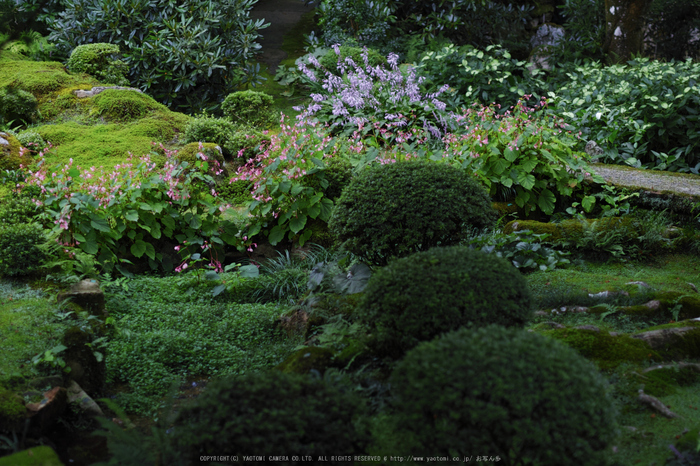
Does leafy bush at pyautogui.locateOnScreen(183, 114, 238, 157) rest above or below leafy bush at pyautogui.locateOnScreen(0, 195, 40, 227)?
above

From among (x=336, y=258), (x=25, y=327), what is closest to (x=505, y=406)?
(x=25, y=327)

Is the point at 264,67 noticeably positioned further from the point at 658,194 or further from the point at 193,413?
the point at 193,413

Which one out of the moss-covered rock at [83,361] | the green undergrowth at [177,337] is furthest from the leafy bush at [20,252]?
the moss-covered rock at [83,361]

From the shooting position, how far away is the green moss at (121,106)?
27.8 ft

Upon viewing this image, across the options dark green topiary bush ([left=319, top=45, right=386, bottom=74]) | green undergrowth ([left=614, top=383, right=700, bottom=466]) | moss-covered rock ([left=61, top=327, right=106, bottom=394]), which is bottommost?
moss-covered rock ([left=61, top=327, right=106, bottom=394])

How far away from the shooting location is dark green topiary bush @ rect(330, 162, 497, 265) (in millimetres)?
3918

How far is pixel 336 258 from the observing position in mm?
5199

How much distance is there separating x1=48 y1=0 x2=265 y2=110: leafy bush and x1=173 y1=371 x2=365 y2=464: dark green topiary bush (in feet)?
30.3

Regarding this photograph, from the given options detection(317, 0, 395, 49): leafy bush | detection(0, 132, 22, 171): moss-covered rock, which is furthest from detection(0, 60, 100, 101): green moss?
detection(317, 0, 395, 49): leafy bush

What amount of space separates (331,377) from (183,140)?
6283mm

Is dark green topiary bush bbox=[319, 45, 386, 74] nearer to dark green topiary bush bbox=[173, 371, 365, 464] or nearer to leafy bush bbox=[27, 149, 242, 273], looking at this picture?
leafy bush bbox=[27, 149, 242, 273]

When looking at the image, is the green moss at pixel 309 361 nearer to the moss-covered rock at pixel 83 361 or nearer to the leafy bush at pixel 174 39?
the moss-covered rock at pixel 83 361

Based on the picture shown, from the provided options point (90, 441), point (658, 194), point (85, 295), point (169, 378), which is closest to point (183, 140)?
point (85, 295)

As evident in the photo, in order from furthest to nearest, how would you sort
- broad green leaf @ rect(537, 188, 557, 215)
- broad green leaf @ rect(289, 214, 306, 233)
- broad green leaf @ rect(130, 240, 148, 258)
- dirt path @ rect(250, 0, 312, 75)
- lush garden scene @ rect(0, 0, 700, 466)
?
1. dirt path @ rect(250, 0, 312, 75)
2. broad green leaf @ rect(537, 188, 557, 215)
3. broad green leaf @ rect(289, 214, 306, 233)
4. broad green leaf @ rect(130, 240, 148, 258)
5. lush garden scene @ rect(0, 0, 700, 466)
